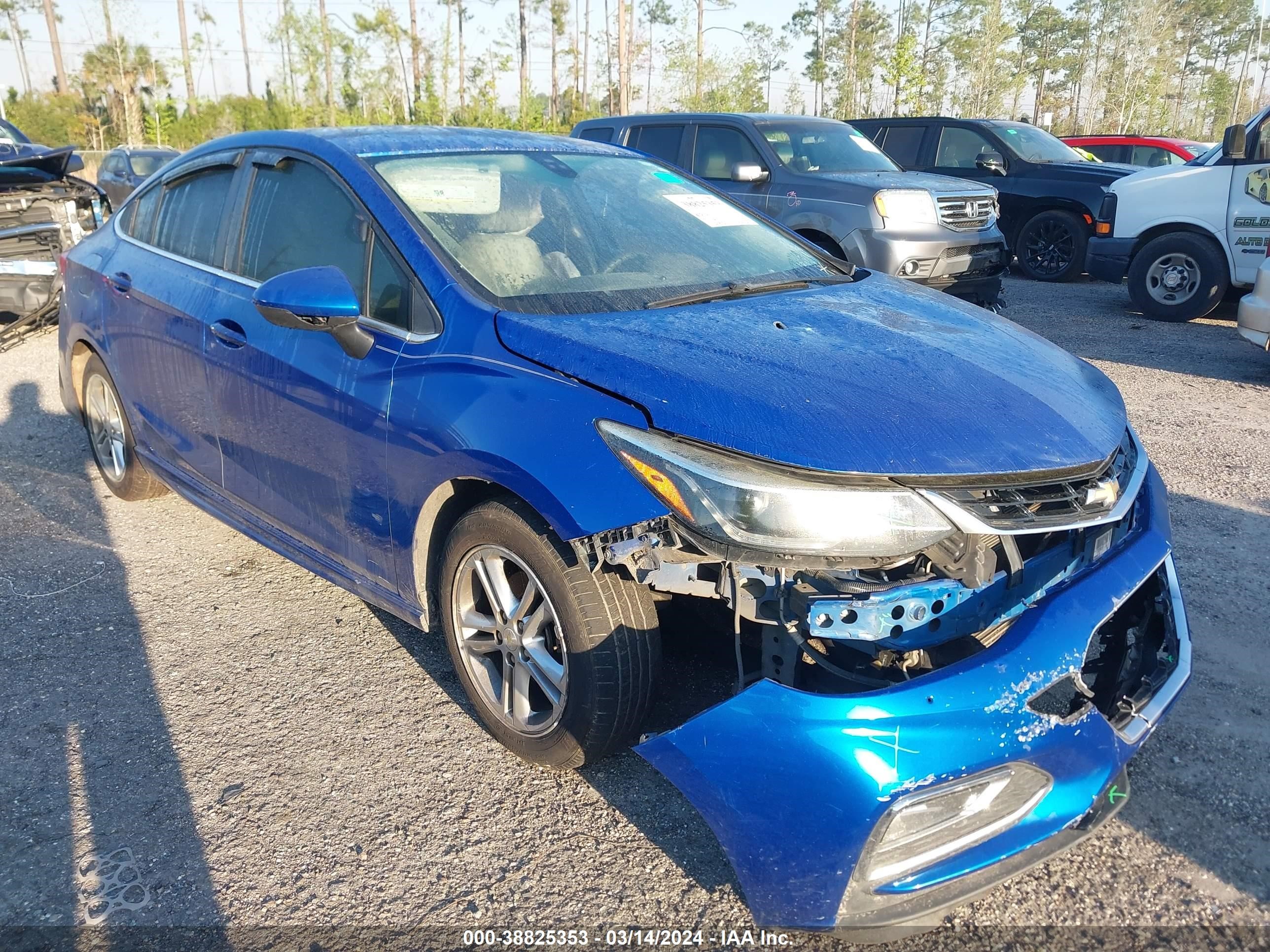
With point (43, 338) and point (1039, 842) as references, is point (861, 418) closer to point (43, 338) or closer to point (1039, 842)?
point (1039, 842)

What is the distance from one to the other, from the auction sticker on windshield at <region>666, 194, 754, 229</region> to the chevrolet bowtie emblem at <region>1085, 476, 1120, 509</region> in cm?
175

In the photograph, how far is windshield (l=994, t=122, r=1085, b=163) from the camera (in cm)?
1195

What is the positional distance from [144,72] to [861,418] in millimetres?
46947

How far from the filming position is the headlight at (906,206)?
26.8 ft

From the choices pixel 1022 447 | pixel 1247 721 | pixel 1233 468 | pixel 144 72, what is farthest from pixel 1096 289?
pixel 144 72

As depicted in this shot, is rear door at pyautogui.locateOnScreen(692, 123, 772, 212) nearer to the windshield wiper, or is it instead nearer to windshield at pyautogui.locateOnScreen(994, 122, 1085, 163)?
windshield at pyautogui.locateOnScreen(994, 122, 1085, 163)

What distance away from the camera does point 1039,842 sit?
202cm

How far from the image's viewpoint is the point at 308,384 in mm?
3037

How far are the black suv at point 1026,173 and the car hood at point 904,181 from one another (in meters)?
2.59

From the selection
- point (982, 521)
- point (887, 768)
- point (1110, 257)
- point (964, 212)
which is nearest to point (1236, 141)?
point (1110, 257)

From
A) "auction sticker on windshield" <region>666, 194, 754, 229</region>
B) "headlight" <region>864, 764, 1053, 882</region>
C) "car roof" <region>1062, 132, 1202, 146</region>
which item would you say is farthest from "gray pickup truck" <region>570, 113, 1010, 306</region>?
"car roof" <region>1062, 132, 1202, 146</region>

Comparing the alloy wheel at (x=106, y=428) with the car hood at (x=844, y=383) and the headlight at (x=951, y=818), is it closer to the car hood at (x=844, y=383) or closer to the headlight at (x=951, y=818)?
the car hood at (x=844, y=383)

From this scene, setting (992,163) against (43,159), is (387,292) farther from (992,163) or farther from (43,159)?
(992,163)

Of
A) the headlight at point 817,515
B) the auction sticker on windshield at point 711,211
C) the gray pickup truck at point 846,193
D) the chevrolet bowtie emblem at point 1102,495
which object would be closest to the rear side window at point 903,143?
the gray pickup truck at point 846,193
